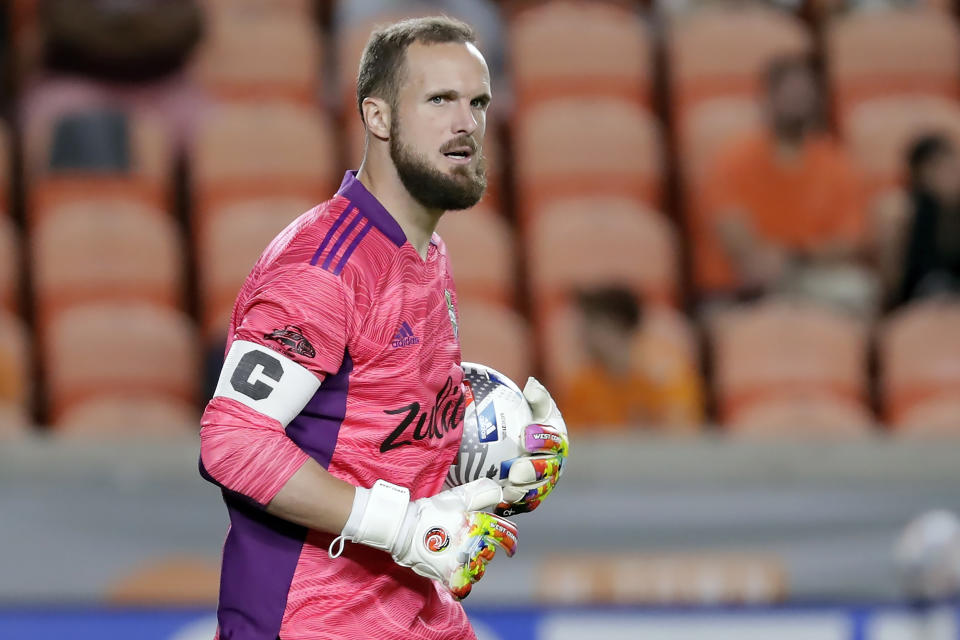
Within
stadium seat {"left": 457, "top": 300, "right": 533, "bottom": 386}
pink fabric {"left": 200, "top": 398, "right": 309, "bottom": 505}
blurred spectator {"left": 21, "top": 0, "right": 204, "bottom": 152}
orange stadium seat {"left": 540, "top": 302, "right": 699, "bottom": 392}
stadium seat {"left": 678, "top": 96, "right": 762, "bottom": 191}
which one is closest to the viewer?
pink fabric {"left": 200, "top": 398, "right": 309, "bottom": 505}

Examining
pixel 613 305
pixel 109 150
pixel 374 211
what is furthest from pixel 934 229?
pixel 374 211

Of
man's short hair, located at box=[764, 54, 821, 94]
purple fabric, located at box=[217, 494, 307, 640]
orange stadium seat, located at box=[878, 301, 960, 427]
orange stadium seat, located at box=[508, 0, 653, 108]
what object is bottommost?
purple fabric, located at box=[217, 494, 307, 640]

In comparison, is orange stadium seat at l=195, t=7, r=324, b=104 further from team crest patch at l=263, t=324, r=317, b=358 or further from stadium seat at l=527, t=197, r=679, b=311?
team crest patch at l=263, t=324, r=317, b=358

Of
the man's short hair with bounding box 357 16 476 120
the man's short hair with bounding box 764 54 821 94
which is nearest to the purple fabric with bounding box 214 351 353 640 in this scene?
the man's short hair with bounding box 357 16 476 120

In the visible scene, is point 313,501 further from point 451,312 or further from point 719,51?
point 719,51

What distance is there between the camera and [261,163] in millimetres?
6695

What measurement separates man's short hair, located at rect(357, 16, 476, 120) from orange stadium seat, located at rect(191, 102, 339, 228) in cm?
378

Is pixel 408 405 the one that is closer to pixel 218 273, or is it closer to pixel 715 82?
pixel 218 273

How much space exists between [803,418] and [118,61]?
3.50 metres

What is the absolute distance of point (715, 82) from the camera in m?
7.33

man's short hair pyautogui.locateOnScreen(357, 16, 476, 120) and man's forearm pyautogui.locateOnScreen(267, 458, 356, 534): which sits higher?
man's short hair pyautogui.locateOnScreen(357, 16, 476, 120)

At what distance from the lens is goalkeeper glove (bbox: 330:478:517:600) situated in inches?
102

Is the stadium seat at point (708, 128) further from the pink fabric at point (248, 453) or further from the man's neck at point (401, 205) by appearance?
the pink fabric at point (248, 453)

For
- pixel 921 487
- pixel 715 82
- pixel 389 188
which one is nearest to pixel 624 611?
pixel 921 487
